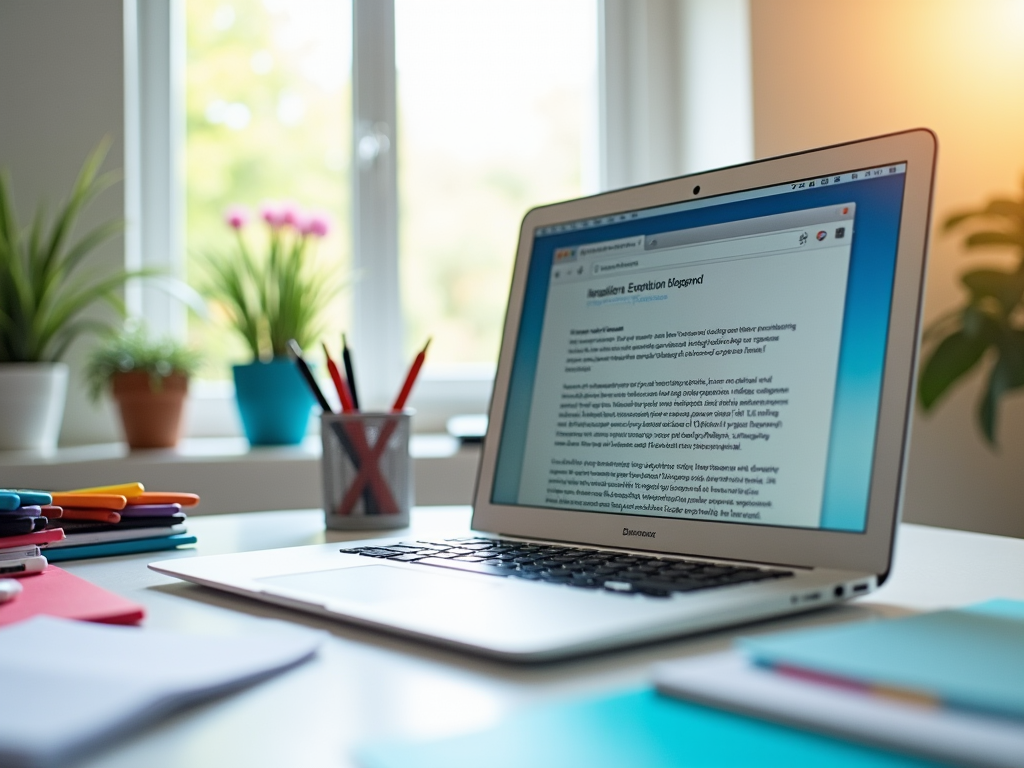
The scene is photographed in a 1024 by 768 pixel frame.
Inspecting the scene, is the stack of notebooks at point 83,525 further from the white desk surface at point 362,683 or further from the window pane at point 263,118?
the window pane at point 263,118

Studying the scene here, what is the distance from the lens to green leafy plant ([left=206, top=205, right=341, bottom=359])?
1912mm

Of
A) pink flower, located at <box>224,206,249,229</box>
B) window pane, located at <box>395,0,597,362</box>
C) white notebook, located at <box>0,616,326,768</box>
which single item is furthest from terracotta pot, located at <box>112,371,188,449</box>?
white notebook, located at <box>0,616,326,768</box>

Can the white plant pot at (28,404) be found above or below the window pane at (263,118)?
below

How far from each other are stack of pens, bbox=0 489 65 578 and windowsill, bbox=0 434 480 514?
3.27 feet

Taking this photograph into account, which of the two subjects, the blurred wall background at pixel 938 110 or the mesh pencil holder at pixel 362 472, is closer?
the mesh pencil holder at pixel 362 472

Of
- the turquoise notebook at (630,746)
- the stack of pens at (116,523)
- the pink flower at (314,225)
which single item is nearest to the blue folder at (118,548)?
the stack of pens at (116,523)

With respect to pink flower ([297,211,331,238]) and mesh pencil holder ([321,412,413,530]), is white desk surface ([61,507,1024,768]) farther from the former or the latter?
pink flower ([297,211,331,238])

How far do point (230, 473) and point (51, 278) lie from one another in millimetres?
532

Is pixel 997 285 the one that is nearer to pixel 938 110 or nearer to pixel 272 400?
pixel 938 110

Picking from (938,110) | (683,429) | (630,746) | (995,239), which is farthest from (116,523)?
(938,110)

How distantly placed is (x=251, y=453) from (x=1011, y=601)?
1.48 meters

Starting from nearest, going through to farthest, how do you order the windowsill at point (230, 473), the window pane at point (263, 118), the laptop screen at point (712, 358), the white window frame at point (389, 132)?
1. the laptop screen at point (712, 358)
2. the windowsill at point (230, 473)
3. the white window frame at point (389, 132)
4. the window pane at point (263, 118)

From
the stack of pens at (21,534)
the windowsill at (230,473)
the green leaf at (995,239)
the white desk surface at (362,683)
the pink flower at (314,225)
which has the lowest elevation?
the windowsill at (230,473)

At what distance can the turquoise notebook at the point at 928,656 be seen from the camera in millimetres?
327
